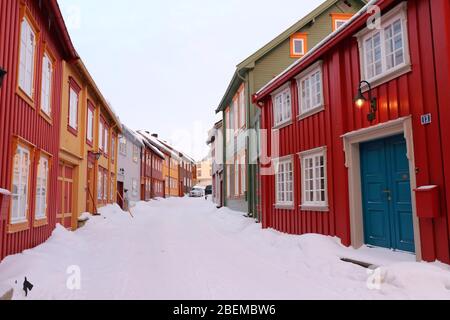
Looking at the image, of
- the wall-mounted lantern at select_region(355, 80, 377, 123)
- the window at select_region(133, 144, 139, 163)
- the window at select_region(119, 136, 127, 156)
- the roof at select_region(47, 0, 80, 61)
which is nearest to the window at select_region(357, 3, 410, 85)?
the wall-mounted lantern at select_region(355, 80, 377, 123)

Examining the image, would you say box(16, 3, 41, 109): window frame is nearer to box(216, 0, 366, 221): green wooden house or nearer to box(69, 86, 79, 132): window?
box(69, 86, 79, 132): window

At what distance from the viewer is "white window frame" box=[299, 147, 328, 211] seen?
347 inches

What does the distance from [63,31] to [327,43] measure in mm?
6361

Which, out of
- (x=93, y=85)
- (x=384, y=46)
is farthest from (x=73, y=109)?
(x=384, y=46)

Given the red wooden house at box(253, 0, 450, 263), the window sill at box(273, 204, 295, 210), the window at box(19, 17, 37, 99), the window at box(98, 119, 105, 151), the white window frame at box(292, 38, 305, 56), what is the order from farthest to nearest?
1. the window at box(98, 119, 105, 151)
2. the white window frame at box(292, 38, 305, 56)
3. the window sill at box(273, 204, 295, 210)
4. the window at box(19, 17, 37, 99)
5. the red wooden house at box(253, 0, 450, 263)

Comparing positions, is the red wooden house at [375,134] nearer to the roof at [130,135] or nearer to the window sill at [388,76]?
the window sill at [388,76]

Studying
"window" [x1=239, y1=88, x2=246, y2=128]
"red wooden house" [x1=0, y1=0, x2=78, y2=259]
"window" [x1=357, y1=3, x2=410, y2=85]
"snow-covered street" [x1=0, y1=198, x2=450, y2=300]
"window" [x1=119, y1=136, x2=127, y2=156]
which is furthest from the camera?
"window" [x1=119, y1=136, x2=127, y2=156]

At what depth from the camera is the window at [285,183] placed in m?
10.7

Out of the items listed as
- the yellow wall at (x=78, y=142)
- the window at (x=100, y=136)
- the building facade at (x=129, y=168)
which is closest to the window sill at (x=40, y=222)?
the yellow wall at (x=78, y=142)

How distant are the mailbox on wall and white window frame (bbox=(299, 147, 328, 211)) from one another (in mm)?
3021

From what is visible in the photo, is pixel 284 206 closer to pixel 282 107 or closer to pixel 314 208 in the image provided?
pixel 314 208

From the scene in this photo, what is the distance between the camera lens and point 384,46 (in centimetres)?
709

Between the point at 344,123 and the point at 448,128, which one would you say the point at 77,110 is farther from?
the point at 448,128
